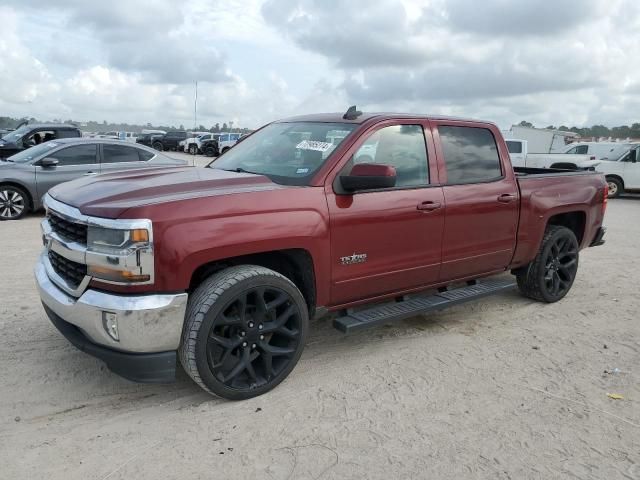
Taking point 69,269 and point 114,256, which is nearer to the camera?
point 114,256

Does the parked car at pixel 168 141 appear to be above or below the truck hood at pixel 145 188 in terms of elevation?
below

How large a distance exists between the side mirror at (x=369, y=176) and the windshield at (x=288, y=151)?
298mm

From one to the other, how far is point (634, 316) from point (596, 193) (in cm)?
138

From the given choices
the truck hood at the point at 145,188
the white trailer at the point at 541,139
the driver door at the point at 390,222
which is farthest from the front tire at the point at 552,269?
the white trailer at the point at 541,139

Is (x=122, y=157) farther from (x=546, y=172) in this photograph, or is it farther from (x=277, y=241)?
(x=277, y=241)

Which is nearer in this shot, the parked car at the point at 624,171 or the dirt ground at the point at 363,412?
the dirt ground at the point at 363,412

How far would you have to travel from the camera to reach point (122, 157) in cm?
1024

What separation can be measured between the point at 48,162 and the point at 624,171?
54.3 ft

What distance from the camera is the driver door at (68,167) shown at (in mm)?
9625

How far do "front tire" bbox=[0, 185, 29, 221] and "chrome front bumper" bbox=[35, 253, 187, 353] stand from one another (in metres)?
7.58

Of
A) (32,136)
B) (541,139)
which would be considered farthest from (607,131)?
(32,136)

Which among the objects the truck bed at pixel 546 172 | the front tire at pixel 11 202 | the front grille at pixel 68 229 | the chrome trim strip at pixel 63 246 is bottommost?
the front tire at pixel 11 202

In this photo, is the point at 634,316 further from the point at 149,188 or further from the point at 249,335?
the point at 149,188

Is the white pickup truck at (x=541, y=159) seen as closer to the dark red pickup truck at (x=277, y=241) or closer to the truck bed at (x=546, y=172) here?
the truck bed at (x=546, y=172)
